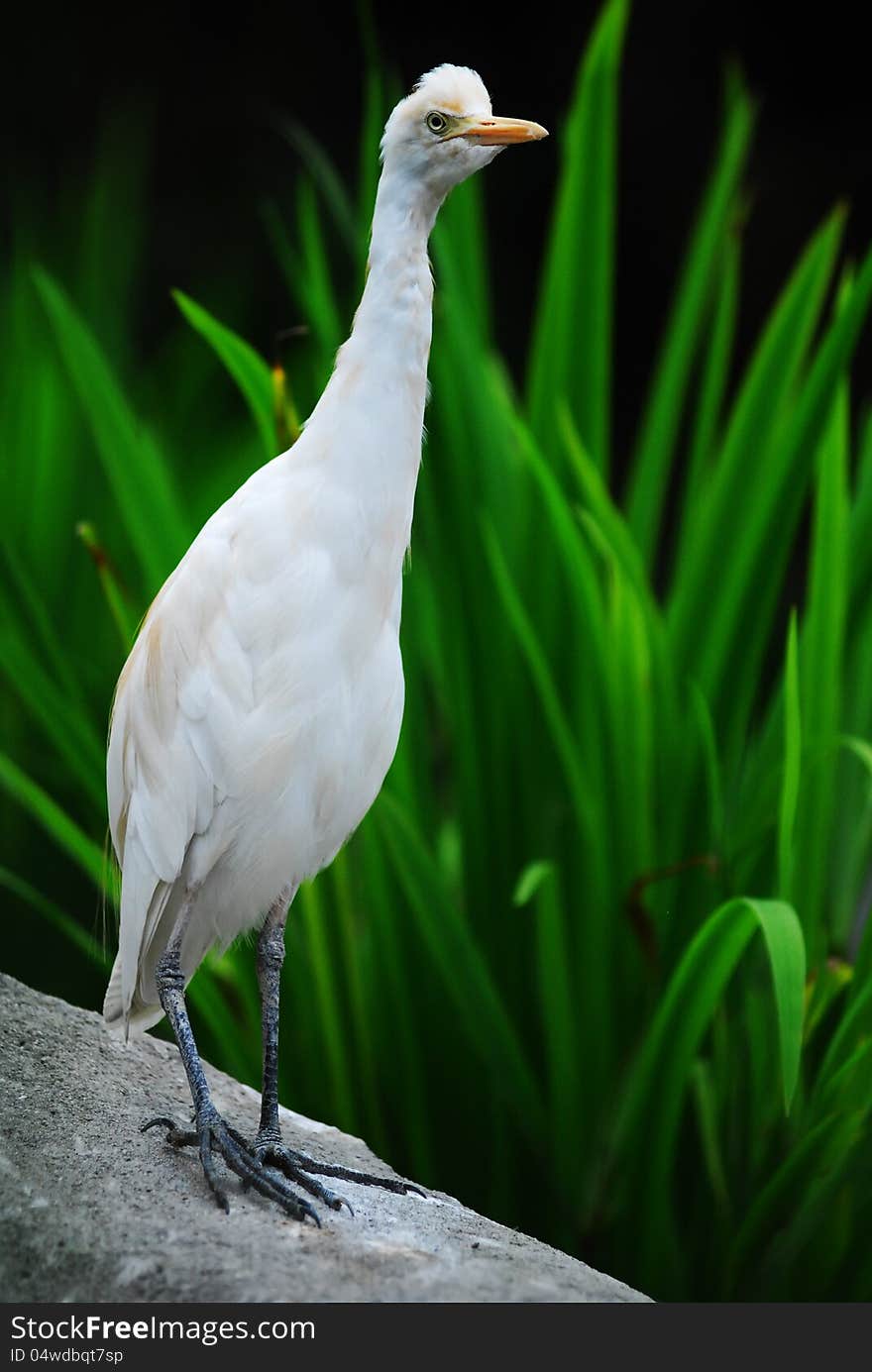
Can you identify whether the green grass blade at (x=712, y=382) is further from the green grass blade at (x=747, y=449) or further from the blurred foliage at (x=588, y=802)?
the green grass blade at (x=747, y=449)

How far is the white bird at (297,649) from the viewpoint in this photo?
923 mm

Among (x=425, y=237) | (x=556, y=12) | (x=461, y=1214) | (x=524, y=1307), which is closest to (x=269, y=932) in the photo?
(x=461, y=1214)

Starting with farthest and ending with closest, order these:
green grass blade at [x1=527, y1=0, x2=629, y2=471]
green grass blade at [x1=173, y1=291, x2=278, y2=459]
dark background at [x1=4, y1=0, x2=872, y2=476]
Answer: dark background at [x1=4, y1=0, x2=872, y2=476], green grass blade at [x1=527, y1=0, x2=629, y2=471], green grass blade at [x1=173, y1=291, x2=278, y2=459]

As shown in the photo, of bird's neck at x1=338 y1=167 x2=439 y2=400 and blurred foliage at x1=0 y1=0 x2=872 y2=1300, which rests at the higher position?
bird's neck at x1=338 y1=167 x2=439 y2=400

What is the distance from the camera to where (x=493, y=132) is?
0.90 m

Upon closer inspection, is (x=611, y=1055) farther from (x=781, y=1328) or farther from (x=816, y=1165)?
(x=781, y=1328)

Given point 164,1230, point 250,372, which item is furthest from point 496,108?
point 164,1230

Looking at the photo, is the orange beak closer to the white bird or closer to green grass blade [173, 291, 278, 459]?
the white bird

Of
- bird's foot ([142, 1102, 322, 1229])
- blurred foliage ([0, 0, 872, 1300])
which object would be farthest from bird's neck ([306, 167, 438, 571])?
bird's foot ([142, 1102, 322, 1229])

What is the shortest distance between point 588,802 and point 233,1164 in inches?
18.7

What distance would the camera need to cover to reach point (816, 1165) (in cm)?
107

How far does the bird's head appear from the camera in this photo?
907 mm

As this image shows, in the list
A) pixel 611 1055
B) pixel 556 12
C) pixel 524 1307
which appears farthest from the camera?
pixel 556 12

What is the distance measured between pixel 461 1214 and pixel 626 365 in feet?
8.04
